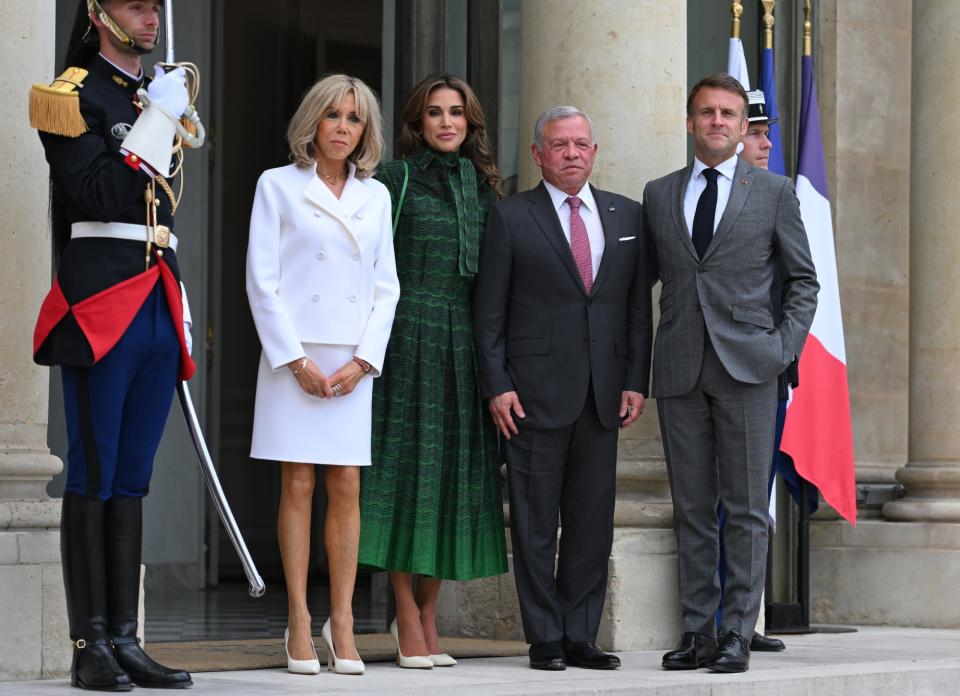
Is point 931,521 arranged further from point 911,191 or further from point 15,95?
point 15,95

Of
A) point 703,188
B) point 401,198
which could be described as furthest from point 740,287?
Result: point 401,198

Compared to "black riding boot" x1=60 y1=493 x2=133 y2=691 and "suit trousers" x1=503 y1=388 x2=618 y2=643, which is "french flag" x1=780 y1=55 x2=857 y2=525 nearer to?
"suit trousers" x1=503 y1=388 x2=618 y2=643

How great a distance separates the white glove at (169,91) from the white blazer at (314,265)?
673 mm

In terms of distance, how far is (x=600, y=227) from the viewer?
21.2ft

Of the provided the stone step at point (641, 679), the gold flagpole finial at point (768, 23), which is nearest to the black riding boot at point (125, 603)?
the stone step at point (641, 679)

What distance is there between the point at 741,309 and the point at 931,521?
11.0ft

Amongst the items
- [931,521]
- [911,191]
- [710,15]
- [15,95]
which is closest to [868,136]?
[911,191]

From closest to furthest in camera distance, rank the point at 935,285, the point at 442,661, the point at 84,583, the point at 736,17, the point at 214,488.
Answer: the point at 84,583 → the point at 214,488 → the point at 442,661 → the point at 736,17 → the point at 935,285

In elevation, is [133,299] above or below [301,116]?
below

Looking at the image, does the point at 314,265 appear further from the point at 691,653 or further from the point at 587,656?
the point at 691,653

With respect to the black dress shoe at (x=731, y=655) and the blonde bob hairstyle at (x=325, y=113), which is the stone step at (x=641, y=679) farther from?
the blonde bob hairstyle at (x=325, y=113)

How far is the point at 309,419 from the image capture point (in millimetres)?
5805

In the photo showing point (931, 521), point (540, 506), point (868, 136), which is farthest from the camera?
point (868, 136)

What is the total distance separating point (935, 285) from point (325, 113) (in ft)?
14.6
